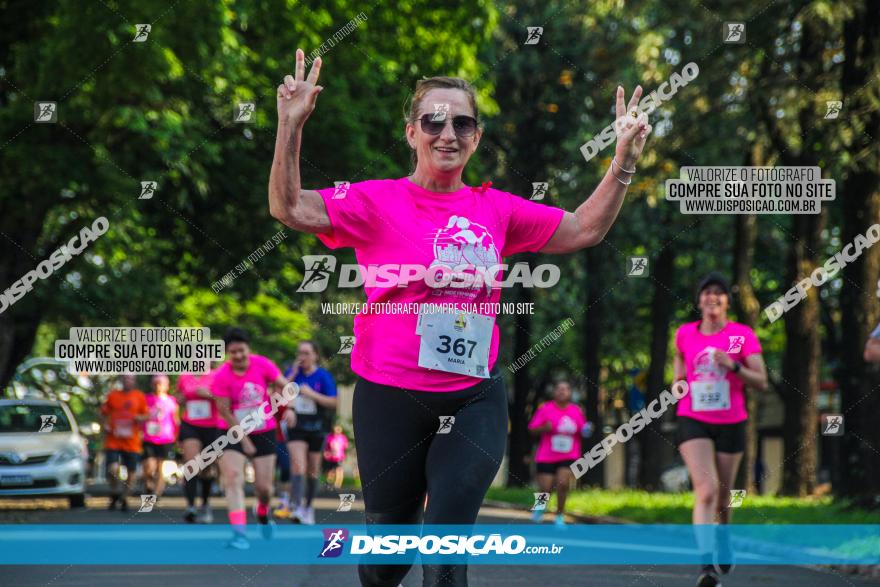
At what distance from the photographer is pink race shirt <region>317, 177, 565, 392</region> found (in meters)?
4.88

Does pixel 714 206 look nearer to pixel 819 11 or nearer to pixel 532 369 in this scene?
pixel 819 11

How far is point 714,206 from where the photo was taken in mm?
15461

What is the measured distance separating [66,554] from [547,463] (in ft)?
23.7

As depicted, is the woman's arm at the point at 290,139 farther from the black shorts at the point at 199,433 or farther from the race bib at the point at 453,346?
the black shorts at the point at 199,433

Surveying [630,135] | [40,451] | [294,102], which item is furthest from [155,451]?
[294,102]

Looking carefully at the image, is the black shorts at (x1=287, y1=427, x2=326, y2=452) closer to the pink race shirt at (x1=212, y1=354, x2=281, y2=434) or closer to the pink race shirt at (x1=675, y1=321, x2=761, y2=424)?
the pink race shirt at (x1=212, y1=354, x2=281, y2=434)

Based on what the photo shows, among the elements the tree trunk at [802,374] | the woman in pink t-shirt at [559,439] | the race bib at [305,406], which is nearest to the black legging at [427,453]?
the race bib at [305,406]

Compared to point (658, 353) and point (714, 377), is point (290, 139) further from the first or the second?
point (658, 353)

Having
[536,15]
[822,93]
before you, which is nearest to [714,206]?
[822,93]

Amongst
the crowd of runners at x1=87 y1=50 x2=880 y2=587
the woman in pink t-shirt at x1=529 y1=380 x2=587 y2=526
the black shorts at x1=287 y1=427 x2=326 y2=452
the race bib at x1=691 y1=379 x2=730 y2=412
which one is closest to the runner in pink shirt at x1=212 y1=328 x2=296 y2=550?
the black shorts at x1=287 y1=427 x2=326 y2=452

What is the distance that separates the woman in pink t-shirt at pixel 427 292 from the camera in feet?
15.5

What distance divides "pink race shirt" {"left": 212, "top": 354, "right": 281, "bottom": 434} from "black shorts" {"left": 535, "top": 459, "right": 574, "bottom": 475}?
5.77 meters

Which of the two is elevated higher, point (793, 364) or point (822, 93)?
point (822, 93)

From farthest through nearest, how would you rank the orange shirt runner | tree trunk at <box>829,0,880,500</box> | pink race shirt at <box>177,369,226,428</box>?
the orange shirt runner < pink race shirt at <box>177,369,226,428</box> < tree trunk at <box>829,0,880,500</box>
